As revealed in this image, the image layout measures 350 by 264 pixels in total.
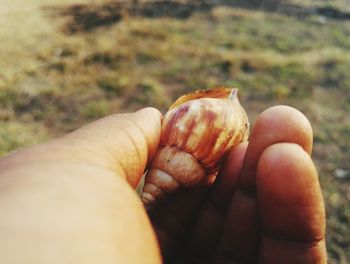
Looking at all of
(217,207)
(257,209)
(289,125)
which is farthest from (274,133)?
(217,207)

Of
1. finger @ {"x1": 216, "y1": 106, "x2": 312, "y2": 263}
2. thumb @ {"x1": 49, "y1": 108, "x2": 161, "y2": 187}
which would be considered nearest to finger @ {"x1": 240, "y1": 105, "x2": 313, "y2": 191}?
finger @ {"x1": 216, "y1": 106, "x2": 312, "y2": 263}

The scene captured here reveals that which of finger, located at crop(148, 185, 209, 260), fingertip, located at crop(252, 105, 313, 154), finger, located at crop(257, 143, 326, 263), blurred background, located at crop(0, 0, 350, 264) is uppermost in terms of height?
fingertip, located at crop(252, 105, 313, 154)

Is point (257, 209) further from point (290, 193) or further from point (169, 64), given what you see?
point (169, 64)

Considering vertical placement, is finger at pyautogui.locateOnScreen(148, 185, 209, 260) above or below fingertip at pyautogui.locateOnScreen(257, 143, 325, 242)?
below

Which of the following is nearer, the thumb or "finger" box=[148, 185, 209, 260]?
the thumb

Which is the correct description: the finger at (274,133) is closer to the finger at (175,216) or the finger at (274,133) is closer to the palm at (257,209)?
the palm at (257,209)

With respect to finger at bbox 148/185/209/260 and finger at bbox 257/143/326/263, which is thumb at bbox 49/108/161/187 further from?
finger at bbox 257/143/326/263

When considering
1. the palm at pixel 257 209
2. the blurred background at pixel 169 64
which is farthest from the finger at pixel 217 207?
the blurred background at pixel 169 64
